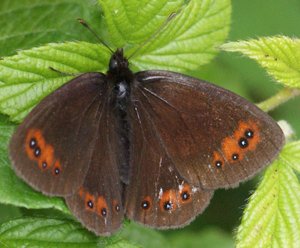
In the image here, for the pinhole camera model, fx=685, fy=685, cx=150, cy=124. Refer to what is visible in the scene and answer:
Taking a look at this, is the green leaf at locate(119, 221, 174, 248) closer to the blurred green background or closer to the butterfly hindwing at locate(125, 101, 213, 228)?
the blurred green background

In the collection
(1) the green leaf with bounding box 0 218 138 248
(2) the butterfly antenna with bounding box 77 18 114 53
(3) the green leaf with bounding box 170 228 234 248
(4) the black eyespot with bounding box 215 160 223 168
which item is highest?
(2) the butterfly antenna with bounding box 77 18 114 53

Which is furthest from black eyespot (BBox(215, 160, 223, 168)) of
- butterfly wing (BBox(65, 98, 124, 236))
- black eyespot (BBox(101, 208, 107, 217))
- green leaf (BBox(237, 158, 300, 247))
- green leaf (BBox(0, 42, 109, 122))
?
green leaf (BBox(0, 42, 109, 122))

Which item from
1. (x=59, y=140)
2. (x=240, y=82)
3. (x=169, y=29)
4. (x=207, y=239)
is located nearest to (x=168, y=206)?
(x=59, y=140)

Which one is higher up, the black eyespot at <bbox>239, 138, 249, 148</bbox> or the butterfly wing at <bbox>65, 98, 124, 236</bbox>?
the black eyespot at <bbox>239, 138, 249, 148</bbox>

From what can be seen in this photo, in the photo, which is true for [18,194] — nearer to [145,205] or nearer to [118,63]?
[145,205]

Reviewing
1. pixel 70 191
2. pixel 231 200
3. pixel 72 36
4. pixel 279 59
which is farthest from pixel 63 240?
pixel 231 200

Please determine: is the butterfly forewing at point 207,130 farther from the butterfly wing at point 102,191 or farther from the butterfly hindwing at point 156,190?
the butterfly wing at point 102,191

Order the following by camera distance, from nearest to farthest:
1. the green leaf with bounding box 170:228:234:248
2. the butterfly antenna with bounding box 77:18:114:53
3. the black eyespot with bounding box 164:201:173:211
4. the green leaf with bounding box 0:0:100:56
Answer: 1. the black eyespot with bounding box 164:201:173:211
2. the butterfly antenna with bounding box 77:18:114:53
3. the green leaf with bounding box 0:0:100:56
4. the green leaf with bounding box 170:228:234:248
